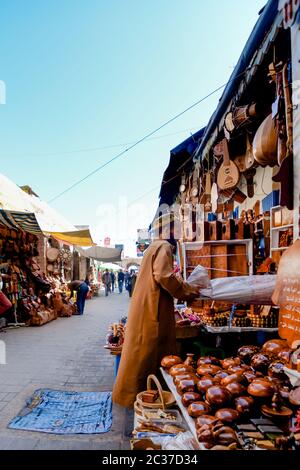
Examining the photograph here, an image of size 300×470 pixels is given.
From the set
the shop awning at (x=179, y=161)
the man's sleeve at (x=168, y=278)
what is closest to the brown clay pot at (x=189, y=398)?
the man's sleeve at (x=168, y=278)

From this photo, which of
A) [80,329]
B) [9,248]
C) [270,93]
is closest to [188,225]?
[270,93]

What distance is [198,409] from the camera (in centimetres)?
204

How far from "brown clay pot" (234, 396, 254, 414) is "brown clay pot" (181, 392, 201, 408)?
0.85ft

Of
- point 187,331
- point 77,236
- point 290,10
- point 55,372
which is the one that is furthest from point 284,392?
point 77,236

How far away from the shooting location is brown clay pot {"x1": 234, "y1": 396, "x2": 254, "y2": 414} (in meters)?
1.97

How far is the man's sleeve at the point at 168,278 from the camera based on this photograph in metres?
3.21

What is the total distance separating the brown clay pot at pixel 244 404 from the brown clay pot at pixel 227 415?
1.4 inches

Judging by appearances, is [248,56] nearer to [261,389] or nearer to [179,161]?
[261,389]

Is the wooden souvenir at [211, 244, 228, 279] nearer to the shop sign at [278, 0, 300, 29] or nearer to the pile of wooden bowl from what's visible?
the pile of wooden bowl

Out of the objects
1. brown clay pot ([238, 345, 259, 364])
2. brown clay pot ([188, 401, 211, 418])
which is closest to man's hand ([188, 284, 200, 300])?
brown clay pot ([238, 345, 259, 364])

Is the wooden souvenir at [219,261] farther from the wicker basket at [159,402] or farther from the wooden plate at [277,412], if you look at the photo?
the wooden plate at [277,412]

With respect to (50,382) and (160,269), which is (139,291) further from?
(50,382)

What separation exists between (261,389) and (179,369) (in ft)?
2.49
